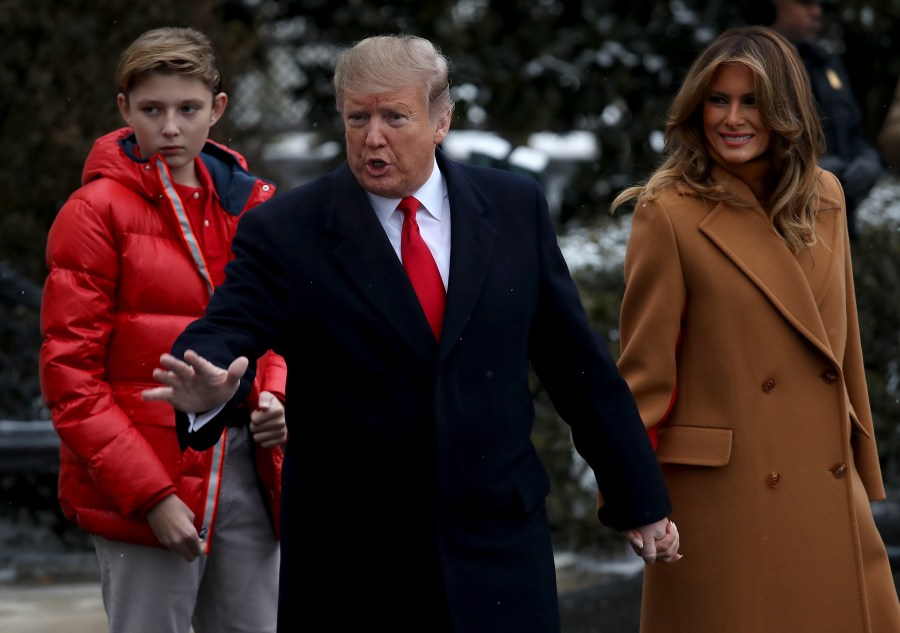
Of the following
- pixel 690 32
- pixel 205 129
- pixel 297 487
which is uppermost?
pixel 690 32

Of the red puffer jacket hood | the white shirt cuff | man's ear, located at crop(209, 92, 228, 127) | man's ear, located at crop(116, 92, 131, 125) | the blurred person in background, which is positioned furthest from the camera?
the blurred person in background

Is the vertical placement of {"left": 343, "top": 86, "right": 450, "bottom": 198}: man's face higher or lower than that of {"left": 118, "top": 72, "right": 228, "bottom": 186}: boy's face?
lower

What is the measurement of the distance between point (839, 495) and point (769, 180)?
827 millimetres

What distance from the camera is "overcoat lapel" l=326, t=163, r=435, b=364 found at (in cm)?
334

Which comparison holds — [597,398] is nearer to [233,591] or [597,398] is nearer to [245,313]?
[245,313]

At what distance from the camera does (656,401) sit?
3932 mm

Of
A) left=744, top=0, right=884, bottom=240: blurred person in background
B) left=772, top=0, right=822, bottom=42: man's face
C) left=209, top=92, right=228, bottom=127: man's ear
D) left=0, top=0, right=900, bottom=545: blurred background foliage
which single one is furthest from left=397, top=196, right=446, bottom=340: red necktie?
left=0, top=0, right=900, bottom=545: blurred background foliage

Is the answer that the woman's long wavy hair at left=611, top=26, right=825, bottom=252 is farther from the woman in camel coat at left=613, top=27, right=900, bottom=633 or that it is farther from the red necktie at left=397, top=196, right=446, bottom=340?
the red necktie at left=397, top=196, right=446, bottom=340

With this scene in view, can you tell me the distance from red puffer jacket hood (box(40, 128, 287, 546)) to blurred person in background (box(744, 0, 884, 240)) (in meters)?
3.29

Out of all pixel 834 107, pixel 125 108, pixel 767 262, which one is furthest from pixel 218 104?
pixel 834 107

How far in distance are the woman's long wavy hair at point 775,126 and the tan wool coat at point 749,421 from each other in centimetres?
7

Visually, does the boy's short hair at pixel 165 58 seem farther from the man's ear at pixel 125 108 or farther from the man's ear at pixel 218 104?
the man's ear at pixel 218 104

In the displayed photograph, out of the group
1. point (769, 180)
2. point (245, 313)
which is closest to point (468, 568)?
point (245, 313)

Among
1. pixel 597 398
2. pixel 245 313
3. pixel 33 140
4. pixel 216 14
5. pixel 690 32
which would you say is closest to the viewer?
pixel 245 313
